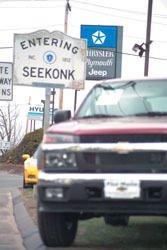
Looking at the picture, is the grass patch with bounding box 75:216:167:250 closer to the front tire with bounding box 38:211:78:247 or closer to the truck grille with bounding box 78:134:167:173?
the front tire with bounding box 38:211:78:247

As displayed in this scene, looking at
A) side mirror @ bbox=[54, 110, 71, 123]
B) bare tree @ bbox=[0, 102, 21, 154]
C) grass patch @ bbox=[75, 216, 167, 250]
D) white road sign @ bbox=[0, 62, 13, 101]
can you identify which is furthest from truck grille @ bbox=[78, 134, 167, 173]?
bare tree @ bbox=[0, 102, 21, 154]

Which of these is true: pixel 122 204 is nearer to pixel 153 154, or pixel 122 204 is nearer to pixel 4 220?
pixel 153 154

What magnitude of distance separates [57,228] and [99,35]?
33926 mm

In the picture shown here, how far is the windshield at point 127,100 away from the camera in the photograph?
8.34 meters

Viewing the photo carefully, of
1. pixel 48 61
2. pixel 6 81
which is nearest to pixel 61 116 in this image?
pixel 48 61

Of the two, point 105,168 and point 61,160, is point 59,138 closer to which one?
point 61,160

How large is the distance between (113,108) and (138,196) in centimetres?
164

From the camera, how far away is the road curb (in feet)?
31.2

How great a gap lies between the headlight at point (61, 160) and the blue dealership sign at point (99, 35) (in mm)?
33549

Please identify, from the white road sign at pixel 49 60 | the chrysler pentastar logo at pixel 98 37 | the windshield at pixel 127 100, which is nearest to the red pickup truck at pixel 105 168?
the windshield at pixel 127 100

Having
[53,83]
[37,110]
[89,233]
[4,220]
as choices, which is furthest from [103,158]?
[37,110]

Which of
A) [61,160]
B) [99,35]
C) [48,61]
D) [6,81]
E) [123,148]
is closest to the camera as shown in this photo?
[123,148]

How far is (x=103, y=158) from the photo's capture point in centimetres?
722

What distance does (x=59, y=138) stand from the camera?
7.34 m
